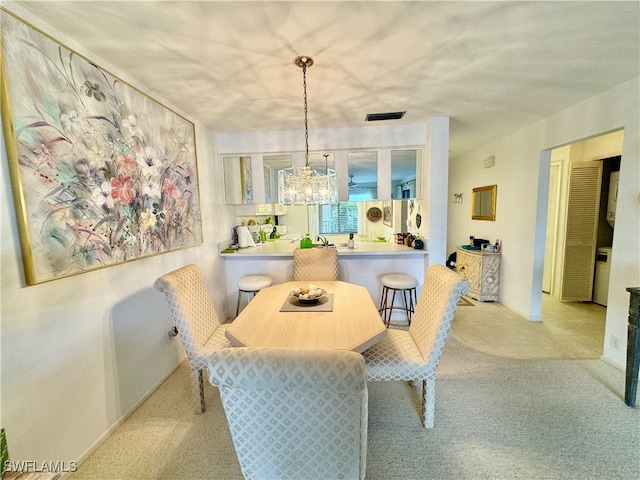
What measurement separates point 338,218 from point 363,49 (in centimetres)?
496

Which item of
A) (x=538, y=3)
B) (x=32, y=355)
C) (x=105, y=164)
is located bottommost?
(x=32, y=355)

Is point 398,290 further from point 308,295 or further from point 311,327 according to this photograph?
point 311,327

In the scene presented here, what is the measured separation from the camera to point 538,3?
4.21 feet

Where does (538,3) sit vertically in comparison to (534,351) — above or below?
above

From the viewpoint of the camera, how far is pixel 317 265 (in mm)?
2758

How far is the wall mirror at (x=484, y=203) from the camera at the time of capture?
3.89m

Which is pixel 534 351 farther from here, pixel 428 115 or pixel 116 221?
pixel 116 221

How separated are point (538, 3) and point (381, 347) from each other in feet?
6.89

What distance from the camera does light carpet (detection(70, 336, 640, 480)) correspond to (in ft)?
4.59

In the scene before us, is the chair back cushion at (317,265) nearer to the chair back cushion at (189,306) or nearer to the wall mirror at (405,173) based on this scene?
the chair back cushion at (189,306)

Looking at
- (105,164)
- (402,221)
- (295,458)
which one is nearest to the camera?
(295,458)

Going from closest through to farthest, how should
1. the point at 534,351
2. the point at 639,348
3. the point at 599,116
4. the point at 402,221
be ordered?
1. the point at 639,348
2. the point at 599,116
3. the point at 534,351
4. the point at 402,221

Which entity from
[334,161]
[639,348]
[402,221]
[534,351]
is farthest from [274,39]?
[402,221]

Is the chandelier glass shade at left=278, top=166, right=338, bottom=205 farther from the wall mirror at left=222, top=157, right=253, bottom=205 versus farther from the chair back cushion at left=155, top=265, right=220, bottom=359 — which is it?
the wall mirror at left=222, top=157, right=253, bottom=205
